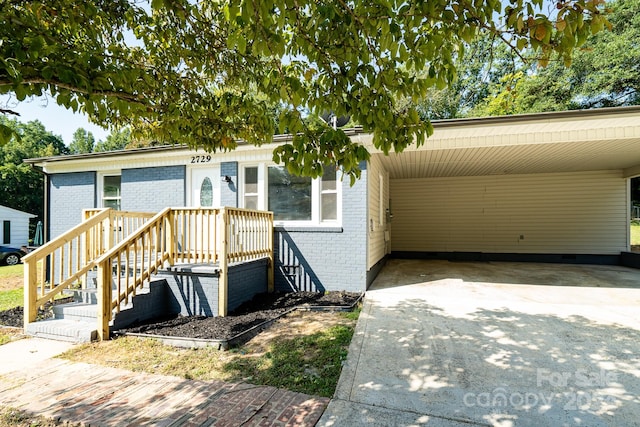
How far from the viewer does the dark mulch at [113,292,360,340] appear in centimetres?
406

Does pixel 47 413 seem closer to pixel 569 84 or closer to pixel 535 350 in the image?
pixel 535 350

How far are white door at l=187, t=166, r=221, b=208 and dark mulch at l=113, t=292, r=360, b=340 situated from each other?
2790 mm

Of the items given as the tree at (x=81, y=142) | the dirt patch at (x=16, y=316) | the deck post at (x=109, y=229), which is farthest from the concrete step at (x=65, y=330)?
the tree at (x=81, y=142)

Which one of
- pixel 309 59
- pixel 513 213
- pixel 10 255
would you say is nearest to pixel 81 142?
pixel 10 255

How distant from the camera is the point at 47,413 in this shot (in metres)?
2.42

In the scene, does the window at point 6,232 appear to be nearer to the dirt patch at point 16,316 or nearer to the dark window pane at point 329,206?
the dirt patch at point 16,316

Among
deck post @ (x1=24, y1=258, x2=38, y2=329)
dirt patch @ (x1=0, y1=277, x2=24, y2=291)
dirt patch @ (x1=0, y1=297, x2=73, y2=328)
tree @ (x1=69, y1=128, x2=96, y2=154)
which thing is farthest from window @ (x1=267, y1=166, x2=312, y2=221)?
tree @ (x1=69, y1=128, x2=96, y2=154)

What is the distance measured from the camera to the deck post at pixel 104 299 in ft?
13.0

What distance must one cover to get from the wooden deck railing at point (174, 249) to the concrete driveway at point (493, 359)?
2341mm

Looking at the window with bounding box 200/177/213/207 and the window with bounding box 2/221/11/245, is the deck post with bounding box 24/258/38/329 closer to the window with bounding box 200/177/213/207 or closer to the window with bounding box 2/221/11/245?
the window with bounding box 200/177/213/207

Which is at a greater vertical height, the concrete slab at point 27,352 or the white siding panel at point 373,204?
the white siding panel at point 373,204

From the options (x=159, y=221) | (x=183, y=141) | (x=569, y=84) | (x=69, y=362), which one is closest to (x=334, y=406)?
(x=69, y=362)

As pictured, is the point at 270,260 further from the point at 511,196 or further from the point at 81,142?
the point at 81,142

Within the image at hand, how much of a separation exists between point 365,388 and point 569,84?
21.9 metres
